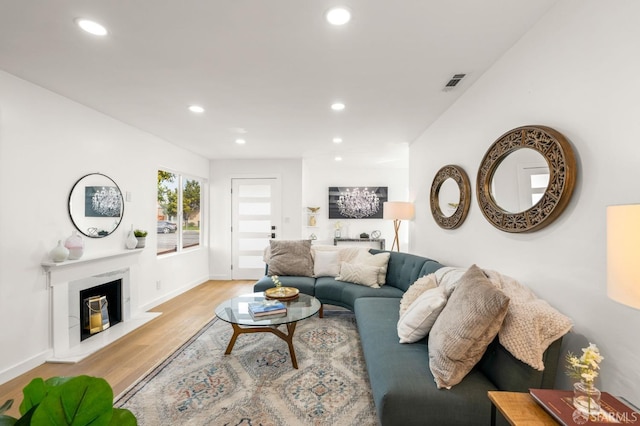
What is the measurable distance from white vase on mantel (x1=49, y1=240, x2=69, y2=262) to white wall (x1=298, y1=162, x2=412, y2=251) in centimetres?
440

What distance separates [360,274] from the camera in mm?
3512

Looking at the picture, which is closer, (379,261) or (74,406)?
(74,406)

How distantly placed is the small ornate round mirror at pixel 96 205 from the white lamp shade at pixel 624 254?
12.5ft

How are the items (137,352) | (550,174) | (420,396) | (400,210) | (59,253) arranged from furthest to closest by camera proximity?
1. (400,210)
2. (137,352)
3. (59,253)
4. (550,174)
5. (420,396)

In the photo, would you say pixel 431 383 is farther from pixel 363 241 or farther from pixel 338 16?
pixel 363 241

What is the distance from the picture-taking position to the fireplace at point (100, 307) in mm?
3023

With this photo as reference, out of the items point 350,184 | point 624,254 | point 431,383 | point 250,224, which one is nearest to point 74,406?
point 624,254

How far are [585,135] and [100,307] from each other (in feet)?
14.1

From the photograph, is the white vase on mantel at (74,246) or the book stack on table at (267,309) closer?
the book stack on table at (267,309)

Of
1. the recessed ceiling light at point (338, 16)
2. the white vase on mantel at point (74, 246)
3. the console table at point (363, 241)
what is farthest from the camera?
the console table at point (363, 241)

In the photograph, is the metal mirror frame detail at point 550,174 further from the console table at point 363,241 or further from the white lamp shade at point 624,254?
the console table at point 363,241

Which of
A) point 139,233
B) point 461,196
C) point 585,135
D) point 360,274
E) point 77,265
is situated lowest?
point 360,274

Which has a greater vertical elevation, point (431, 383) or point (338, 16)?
point (338, 16)

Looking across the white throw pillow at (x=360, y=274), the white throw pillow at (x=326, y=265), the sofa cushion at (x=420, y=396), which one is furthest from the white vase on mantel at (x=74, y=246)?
the sofa cushion at (x=420, y=396)
